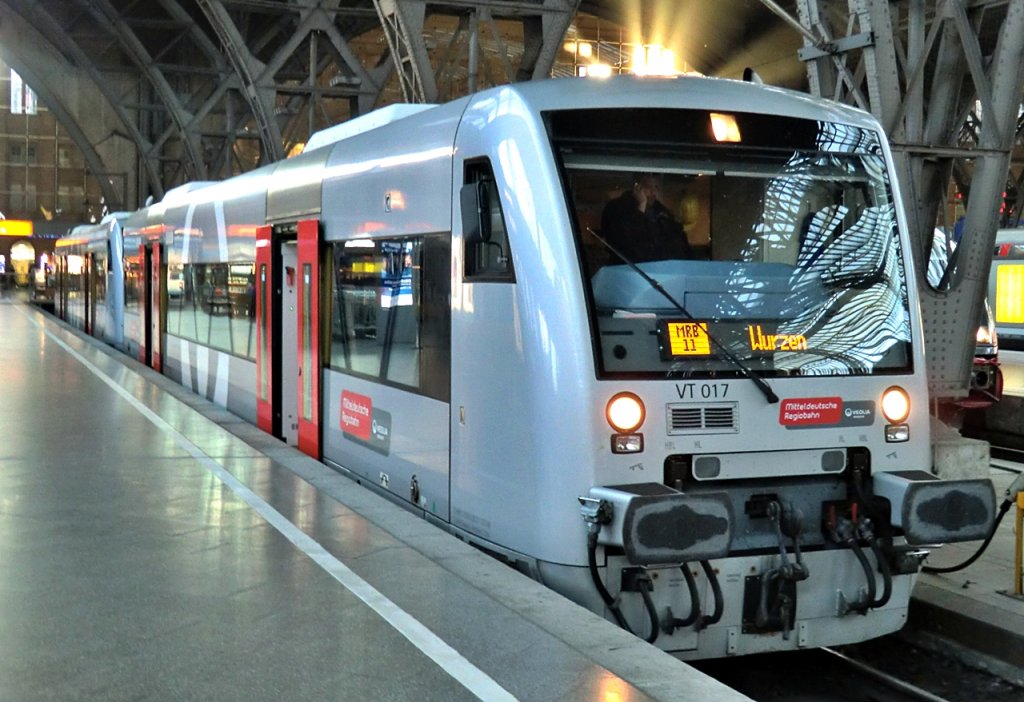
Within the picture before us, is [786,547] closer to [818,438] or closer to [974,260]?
[818,438]

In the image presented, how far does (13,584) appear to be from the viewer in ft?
20.2

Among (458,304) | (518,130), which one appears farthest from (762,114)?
(458,304)

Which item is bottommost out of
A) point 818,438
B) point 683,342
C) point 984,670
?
point 984,670

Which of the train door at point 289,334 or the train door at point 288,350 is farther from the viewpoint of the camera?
the train door at point 288,350

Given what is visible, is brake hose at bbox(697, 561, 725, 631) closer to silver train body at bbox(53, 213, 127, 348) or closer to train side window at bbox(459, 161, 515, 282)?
train side window at bbox(459, 161, 515, 282)

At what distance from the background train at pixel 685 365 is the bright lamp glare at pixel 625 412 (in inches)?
0.6

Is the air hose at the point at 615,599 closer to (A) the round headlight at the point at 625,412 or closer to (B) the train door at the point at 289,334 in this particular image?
(A) the round headlight at the point at 625,412

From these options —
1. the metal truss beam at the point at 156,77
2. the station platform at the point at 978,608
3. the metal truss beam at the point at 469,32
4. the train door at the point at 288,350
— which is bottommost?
the station platform at the point at 978,608

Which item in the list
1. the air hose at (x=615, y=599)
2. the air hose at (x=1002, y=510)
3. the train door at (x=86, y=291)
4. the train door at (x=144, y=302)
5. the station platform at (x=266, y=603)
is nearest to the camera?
the station platform at (x=266, y=603)

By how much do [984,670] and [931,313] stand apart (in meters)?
3.43

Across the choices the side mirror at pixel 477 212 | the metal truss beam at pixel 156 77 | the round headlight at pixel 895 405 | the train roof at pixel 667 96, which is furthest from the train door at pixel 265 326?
the metal truss beam at pixel 156 77

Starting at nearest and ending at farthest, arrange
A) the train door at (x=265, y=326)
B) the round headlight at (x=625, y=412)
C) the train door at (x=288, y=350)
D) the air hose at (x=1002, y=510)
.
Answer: the round headlight at (x=625, y=412) → the air hose at (x=1002, y=510) → the train door at (x=288, y=350) → the train door at (x=265, y=326)

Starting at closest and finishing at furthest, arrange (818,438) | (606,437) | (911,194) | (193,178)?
(606,437) < (818,438) < (911,194) < (193,178)

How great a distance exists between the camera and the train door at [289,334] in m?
10.1
